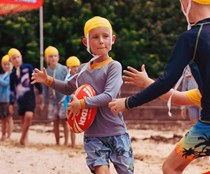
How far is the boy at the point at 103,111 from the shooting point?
598 centimetres

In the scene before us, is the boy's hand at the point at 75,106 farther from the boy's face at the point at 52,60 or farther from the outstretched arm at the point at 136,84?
the boy's face at the point at 52,60

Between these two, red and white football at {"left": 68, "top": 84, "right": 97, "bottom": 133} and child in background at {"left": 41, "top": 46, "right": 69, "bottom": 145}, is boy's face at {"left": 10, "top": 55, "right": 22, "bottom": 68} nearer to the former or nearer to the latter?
child in background at {"left": 41, "top": 46, "right": 69, "bottom": 145}

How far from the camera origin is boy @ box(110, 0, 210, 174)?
452 cm

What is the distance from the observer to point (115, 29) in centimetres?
2439

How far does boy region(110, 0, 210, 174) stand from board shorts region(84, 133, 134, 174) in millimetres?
1130

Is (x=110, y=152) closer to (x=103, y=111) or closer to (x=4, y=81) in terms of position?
(x=103, y=111)

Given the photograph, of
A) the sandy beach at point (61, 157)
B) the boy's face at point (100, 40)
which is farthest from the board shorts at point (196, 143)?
the sandy beach at point (61, 157)

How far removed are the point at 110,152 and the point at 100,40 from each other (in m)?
1.01

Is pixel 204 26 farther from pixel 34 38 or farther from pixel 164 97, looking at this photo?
pixel 34 38

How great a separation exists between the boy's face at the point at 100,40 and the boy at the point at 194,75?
130 cm

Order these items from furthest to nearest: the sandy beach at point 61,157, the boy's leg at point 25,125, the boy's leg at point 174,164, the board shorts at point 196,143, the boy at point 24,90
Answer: the boy at point 24,90
the boy's leg at point 25,125
the sandy beach at point 61,157
the boy's leg at point 174,164
the board shorts at point 196,143

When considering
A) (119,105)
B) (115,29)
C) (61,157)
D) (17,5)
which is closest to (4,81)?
(17,5)

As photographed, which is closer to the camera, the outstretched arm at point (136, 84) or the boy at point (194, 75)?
the boy at point (194, 75)

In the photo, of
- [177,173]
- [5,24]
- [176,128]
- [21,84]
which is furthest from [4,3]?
[177,173]
